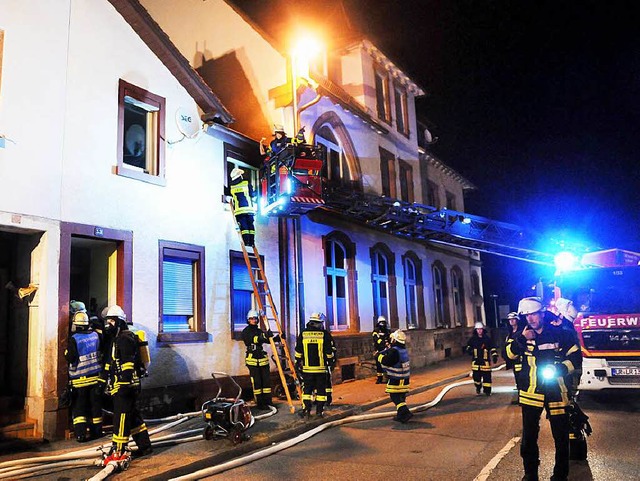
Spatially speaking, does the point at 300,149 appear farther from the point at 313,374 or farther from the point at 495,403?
the point at 495,403

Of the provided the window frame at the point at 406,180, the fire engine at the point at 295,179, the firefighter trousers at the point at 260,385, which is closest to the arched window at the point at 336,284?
the fire engine at the point at 295,179

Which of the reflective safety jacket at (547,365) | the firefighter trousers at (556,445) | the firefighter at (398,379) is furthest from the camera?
the firefighter at (398,379)

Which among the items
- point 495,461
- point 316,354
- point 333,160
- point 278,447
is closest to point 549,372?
point 495,461

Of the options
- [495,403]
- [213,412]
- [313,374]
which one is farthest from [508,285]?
[213,412]

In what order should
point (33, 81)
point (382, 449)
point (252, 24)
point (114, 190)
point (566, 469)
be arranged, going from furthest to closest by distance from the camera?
point (252, 24)
point (114, 190)
point (33, 81)
point (382, 449)
point (566, 469)

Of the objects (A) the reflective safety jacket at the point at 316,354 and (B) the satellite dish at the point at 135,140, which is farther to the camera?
(B) the satellite dish at the point at 135,140

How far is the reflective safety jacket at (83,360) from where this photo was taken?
808cm

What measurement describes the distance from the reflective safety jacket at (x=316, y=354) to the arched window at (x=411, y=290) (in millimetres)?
10359

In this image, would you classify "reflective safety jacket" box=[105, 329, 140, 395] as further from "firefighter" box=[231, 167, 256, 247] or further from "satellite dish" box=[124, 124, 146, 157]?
"satellite dish" box=[124, 124, 146, 157]

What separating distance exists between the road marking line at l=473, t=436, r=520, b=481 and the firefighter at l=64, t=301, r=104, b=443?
572 centimetres

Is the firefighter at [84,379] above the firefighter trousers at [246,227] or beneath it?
beneath

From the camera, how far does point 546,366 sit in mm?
5684

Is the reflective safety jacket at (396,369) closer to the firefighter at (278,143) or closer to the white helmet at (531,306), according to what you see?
the white helmet at (531,306)

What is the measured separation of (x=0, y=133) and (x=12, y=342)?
3.49 metres
